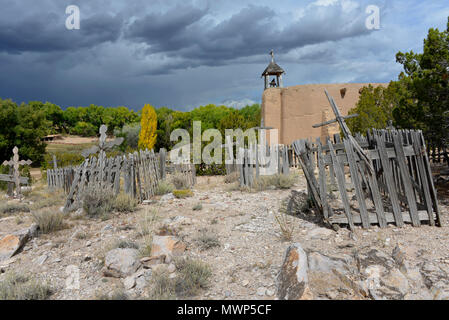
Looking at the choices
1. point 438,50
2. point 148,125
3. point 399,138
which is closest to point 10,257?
point 399,138

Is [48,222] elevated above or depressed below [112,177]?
below

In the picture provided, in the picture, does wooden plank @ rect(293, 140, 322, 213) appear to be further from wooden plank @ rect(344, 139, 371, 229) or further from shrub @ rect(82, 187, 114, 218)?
shrub @ rect(82, 187, 114, 218)

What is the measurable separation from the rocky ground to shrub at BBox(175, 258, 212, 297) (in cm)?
8

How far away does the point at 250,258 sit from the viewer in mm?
4414

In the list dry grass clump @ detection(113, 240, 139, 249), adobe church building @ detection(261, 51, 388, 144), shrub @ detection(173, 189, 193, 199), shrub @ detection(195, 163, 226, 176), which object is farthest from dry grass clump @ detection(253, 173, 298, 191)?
adobe church building @ detection(261, 51, 388, 144)

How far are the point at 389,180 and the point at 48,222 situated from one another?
6530mm

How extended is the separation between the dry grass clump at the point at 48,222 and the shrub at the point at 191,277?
3470 mm

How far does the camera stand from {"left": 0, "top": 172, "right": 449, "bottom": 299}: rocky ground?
336 centimetres

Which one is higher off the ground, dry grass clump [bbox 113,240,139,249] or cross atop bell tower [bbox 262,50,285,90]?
cross atop bell tower [bbox 262,50,285,90]

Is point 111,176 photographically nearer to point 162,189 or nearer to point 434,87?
point 162,189

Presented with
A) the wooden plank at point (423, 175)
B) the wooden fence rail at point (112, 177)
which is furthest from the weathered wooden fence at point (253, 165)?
the wooden plank at point (423, 175)

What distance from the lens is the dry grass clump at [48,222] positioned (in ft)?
19.8

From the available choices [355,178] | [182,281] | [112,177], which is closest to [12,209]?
[112,177]
